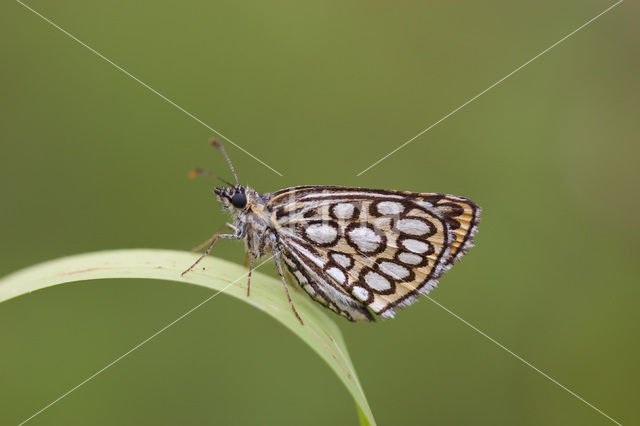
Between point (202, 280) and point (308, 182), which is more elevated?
point (308, 182)

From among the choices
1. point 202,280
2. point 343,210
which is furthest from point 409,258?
point 202,280

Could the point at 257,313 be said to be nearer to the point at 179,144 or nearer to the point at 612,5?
the point at 179,144

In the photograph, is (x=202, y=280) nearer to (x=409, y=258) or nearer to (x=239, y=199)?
(x=239, y=199)

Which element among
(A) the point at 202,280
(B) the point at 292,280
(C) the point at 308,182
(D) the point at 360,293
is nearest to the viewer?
(A) the point at 202,280

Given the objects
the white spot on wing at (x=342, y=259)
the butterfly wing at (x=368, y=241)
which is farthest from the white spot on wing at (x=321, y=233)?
the white spot on wing at (x=342, y=259)

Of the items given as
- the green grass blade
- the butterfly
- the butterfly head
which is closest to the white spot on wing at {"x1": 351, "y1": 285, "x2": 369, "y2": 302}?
the butterfly

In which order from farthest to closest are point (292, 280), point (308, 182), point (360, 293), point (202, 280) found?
point (308, 182) < point (292, 280) < point (360, 293) < point (202, 280)
